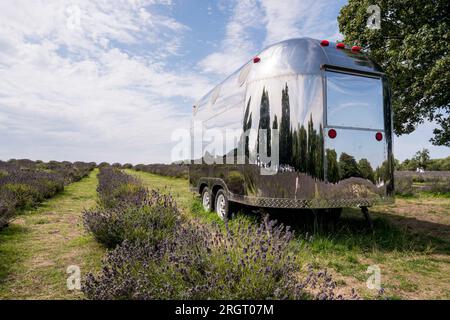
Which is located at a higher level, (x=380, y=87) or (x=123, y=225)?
(x=380, y=87)

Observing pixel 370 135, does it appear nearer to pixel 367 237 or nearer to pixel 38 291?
pixel 367 237

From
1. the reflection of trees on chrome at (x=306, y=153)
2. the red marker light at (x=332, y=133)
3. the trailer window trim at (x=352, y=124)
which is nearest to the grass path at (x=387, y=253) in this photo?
the reflection of trees on chrome at (x=306, y=153)

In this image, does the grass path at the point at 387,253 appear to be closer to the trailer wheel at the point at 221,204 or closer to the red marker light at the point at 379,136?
the trailer wheel at the point at 221,204

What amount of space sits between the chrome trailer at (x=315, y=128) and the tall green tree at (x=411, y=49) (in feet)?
24.5

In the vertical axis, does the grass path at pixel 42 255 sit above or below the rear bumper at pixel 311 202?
below

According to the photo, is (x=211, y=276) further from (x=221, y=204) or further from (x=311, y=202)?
(x=221, y=204)

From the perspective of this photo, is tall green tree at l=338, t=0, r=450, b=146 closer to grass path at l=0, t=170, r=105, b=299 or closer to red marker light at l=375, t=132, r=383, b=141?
red marker light at l=375, t=132, r=383, b=141

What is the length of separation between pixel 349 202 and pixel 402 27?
12.4 meters

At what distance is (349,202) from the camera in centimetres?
529

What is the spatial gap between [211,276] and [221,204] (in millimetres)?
4639

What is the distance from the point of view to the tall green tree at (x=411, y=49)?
11234 mm

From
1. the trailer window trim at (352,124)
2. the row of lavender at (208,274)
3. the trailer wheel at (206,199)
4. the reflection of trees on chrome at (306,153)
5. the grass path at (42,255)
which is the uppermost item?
the trailer window trim at (352,124)

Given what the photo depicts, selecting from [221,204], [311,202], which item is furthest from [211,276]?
[221,204]
